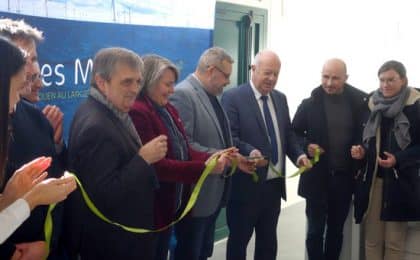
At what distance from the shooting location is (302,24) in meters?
5.70

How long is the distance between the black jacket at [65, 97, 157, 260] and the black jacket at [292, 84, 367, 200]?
5.39ft

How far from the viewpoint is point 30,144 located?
172 cm

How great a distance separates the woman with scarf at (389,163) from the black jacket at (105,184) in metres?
1.79

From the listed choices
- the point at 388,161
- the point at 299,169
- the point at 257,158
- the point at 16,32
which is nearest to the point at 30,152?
the point at 16,32

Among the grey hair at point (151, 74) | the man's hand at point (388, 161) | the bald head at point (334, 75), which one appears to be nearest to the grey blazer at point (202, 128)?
the grey hair at point (151, 74)

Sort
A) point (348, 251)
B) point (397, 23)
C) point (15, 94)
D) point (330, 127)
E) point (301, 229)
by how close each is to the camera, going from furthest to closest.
Answer: point (397, 23) → point (301, 229) → point (348, 251) → point (330, 127) → point (15, 94)

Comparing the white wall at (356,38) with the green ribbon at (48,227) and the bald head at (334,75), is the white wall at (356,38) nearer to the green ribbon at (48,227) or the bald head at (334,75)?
the bald head at (334,75)

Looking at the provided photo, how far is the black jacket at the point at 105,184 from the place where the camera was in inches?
73.6

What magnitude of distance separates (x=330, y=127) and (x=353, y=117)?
18 cm

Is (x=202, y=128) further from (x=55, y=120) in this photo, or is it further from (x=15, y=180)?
(x=15, y=180)

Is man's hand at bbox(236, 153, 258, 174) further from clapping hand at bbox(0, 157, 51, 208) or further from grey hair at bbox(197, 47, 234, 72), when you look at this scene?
clapping hand at bbox(0, 157, 51, 208)

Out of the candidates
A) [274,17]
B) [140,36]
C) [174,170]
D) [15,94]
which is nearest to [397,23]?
[274,17]

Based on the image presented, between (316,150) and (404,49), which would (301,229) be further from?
(404,49)

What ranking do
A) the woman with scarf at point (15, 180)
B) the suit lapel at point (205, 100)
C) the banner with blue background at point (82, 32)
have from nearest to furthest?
the woman with scarf at point (15, 180)
the banner with blue background at point (82, 32)
the suit lapel at point (205, 100)
